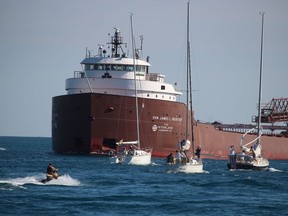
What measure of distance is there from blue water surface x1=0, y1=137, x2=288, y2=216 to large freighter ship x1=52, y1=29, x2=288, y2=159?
1300 centimetres

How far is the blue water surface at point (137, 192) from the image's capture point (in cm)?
3747

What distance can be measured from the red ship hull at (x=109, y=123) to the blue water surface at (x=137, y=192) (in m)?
12.9

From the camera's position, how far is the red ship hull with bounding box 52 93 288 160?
2879 inches

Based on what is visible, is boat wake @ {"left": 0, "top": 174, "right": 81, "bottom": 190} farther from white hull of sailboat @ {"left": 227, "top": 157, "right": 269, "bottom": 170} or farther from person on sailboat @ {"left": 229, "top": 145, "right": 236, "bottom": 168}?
white hull of sailboat @ {"left": 227, "top": 157, "right": 269, "bottom": 170}

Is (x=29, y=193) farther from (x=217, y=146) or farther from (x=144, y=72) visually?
(x=217, y=146)

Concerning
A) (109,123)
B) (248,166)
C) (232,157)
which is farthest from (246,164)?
(109,123)

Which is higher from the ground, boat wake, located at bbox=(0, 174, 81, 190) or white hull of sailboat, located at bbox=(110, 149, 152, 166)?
white hull of sailboat, located at bbox=(110, 149, 152, 166)

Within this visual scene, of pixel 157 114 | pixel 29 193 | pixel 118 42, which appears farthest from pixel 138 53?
pixel 29 193

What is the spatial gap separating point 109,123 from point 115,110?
1.23 meters

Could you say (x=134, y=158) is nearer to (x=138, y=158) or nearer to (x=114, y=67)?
(x=138, y=158)

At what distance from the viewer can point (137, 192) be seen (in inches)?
1716

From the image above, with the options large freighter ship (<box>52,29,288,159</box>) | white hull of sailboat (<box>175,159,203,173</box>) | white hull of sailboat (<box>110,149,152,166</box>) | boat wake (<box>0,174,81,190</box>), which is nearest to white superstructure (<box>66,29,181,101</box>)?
large freighter ship (<box>52,29,288,159</box>)

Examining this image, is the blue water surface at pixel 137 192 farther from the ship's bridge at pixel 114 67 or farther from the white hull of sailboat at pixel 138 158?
the ship's bridge at pixel 114 67

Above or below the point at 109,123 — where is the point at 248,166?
below
